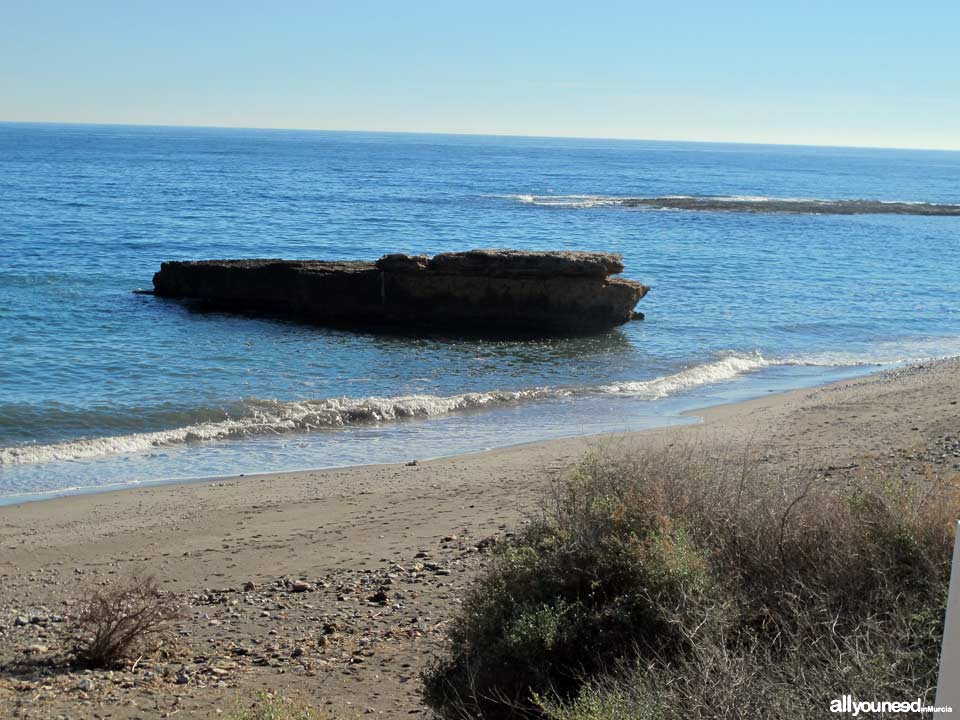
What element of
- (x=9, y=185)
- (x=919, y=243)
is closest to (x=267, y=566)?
(x=919, y=243)

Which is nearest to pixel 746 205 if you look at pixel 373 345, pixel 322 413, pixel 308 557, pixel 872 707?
pixel 373 345

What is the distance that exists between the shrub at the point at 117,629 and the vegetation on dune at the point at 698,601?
7.19 ft

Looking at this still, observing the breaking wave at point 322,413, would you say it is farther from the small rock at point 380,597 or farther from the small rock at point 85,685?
the small rock at point 85,685

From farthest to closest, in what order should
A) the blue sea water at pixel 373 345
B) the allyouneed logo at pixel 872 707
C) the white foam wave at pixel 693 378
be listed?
the white foam wave at pixel 693 378 → the blue sea water at pixel 373 345 → the allyouneed logo at pixel 872 707

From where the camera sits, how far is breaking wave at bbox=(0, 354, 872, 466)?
45.8ft

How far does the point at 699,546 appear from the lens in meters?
6.01

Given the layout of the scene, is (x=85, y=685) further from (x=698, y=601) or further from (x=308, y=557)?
(x=698, y=601)

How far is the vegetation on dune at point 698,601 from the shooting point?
4.63m

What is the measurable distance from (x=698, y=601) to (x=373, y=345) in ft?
56.5

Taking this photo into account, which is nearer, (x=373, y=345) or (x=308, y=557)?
(x=308, y=557)

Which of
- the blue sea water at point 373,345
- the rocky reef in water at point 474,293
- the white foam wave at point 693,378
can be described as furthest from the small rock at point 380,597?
the rocky reef in water at point 474,293

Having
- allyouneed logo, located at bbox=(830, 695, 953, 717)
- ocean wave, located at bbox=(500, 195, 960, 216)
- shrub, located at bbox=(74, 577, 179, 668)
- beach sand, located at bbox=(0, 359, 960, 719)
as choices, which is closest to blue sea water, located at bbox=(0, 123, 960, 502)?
beach sand, located at bbox=(0, 359, 960, 719)

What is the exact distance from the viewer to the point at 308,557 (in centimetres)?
920

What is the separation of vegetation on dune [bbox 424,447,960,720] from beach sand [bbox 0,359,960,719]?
3.30 ft
